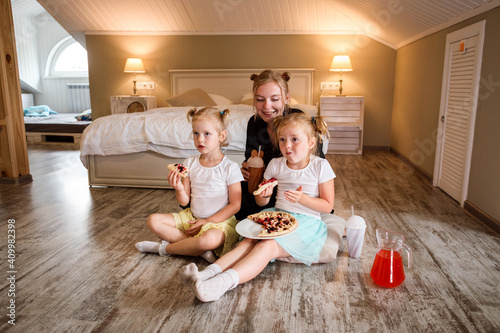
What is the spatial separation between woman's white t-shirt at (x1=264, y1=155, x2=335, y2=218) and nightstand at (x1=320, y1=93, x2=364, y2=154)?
3434 mm

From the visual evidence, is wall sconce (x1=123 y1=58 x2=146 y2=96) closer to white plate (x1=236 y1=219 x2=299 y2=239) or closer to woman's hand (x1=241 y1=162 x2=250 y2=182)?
woman's hand (x1=241 y1=162 x2=250 y2=182)

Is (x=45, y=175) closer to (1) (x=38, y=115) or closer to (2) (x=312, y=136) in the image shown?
(2) (x=312, y=136)

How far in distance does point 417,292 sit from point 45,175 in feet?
12.0

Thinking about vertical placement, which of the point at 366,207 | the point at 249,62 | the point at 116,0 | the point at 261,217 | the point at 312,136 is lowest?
the point at 366,207

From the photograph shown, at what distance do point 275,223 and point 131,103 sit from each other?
4558mm

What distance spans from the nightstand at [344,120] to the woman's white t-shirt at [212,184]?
3.50 meters

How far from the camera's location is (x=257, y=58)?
563 centimetres

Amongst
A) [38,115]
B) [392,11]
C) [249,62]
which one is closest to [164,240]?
[392,11]

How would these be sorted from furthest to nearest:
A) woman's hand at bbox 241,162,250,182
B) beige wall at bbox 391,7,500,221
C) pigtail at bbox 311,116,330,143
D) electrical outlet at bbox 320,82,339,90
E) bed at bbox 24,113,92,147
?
bed at bbox 24,113,92,147 → electrical outlet at bbox 320,82,339,90 → beige wall at bbox 391,7,500,221 → woman's hand at bbox 241,162,250,182 → pigtail at bbox 311,116,330,143

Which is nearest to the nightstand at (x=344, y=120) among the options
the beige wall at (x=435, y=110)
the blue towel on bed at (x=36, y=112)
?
the beige wall at (x=435, y=110)

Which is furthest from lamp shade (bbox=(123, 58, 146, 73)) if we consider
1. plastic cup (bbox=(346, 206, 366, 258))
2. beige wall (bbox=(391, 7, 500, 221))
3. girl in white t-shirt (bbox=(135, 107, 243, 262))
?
plastic cup (bbox=(346, 206, 366, 258))

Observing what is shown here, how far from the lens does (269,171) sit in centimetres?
192

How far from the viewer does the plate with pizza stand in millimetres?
1662

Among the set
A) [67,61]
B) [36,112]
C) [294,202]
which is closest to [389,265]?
[294,202]
